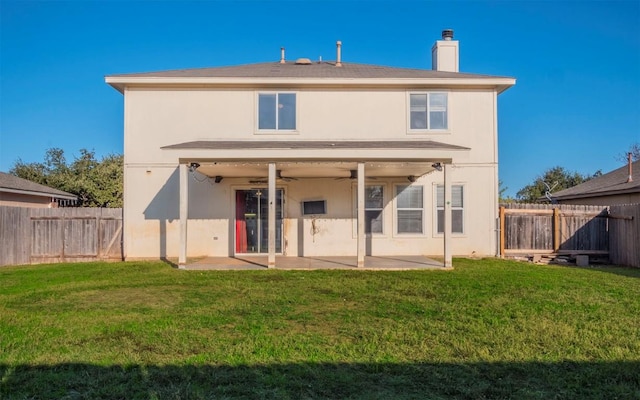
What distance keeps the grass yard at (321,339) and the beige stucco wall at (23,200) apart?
8.97 m

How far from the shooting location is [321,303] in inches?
271

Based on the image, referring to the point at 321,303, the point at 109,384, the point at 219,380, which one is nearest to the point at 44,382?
the point at 109,384

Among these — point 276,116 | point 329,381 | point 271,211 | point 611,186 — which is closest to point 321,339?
point 329,381

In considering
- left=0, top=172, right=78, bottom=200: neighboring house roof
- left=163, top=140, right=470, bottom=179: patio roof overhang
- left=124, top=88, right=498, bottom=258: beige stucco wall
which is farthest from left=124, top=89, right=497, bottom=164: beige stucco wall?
left=0, top=172, right=78, bottom=200: neighboring house roof

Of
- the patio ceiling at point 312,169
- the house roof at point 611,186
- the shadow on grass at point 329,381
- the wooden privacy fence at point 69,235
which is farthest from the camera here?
the house roof at point 611,186

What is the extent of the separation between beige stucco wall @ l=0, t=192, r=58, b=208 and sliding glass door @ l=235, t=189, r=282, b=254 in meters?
9.36

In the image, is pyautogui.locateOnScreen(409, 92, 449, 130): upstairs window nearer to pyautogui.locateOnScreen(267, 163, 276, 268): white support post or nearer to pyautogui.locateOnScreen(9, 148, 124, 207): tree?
pyautogui.locateOnScreen(267, 163, 276, 268): white support post

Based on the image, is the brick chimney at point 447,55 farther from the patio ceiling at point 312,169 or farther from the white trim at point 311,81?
the patio ceiling at point 312,169

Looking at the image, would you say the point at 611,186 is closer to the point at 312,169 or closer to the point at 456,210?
the point at 456,210

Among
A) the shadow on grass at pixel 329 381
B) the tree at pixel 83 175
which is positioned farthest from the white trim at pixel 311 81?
the tree at pixel 83 175

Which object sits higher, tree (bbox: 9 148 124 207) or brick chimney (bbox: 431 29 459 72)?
brick chimney (bbox: 431 29 459 72)

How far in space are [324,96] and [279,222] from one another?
405 centimetres

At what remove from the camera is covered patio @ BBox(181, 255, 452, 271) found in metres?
10.6

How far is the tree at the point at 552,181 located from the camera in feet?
116
